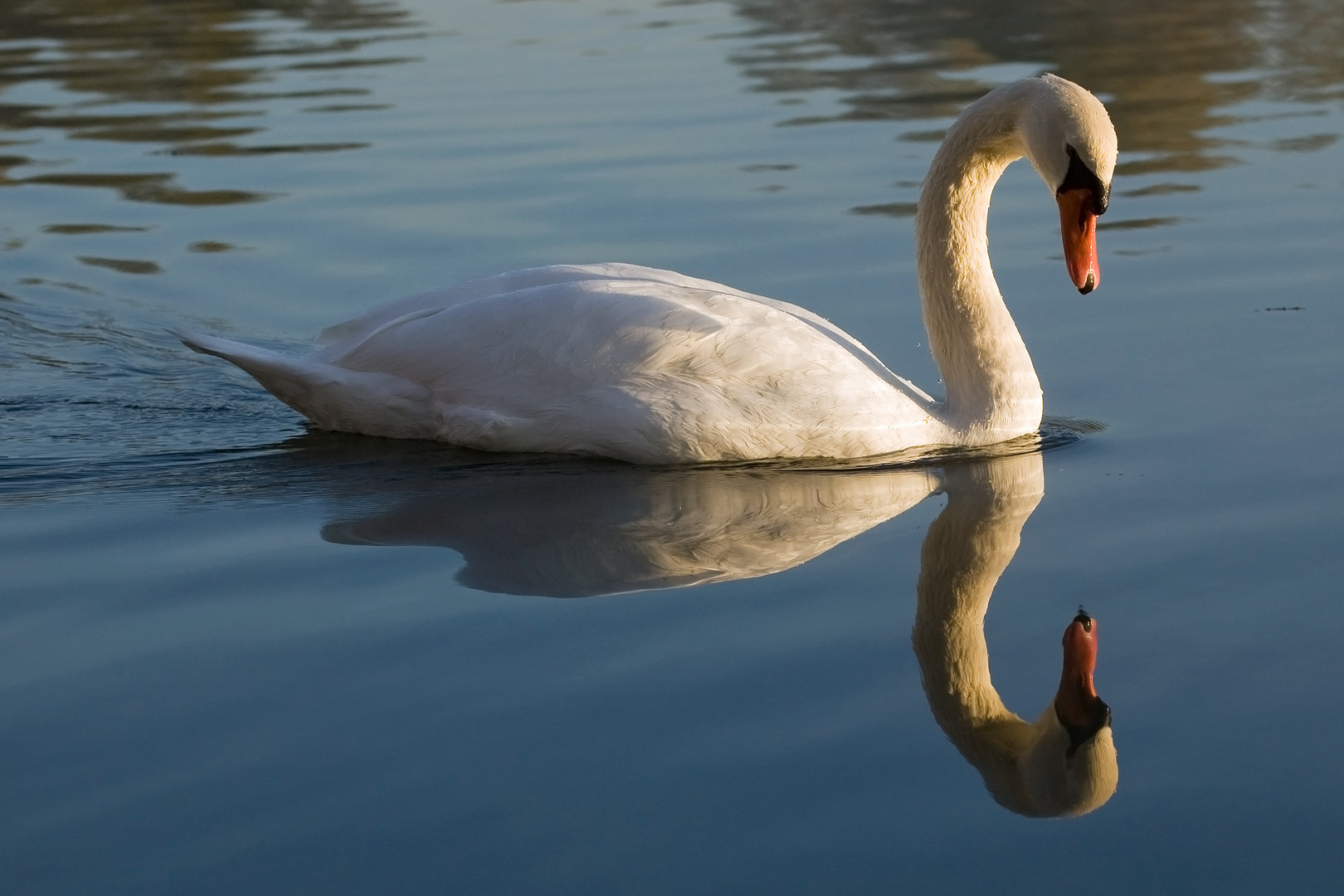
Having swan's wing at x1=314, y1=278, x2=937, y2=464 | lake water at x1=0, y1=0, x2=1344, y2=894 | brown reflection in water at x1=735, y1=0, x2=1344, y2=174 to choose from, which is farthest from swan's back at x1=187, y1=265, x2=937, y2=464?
brown reflection in water at x1=735, y1=0, x2=1344, y2=174

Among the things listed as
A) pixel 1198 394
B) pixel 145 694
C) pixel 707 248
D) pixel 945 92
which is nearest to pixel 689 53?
pixel 945 92

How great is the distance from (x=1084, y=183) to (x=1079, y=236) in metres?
0.21

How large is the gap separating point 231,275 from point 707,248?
261 centimetres

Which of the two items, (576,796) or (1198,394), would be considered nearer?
(576,796)

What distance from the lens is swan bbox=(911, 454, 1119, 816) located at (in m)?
4.30

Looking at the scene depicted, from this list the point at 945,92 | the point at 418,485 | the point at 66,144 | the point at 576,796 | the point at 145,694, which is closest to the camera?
the point at 576,796

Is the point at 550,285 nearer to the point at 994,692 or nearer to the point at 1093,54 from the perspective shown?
the point at 994,692

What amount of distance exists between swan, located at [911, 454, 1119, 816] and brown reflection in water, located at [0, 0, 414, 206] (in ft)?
24.0

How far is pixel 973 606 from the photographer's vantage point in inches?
213

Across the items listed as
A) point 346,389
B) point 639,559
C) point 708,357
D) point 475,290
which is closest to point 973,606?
point 639,559

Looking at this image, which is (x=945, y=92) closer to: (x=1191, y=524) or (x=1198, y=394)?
(x=1198, y=394)

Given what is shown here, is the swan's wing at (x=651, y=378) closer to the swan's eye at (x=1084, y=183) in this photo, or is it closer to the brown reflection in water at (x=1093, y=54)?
the swan's eye at (x=1084, y=183)

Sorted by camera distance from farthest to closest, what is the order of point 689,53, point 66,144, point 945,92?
1. point 689,53
2. point 945,92
3. point 66,144

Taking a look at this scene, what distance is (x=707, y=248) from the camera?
33.5 ft
